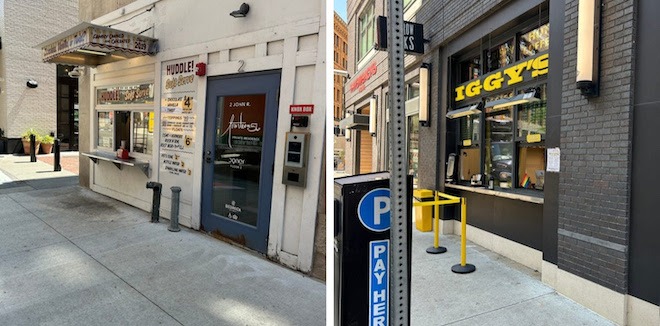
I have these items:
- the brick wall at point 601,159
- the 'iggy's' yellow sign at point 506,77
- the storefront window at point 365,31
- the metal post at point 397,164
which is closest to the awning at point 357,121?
the storefront window at point 365,31

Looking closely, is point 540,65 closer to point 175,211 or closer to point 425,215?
point 425,215

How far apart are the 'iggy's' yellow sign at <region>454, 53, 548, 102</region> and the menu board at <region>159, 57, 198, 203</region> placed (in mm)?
3785

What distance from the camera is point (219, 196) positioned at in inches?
191

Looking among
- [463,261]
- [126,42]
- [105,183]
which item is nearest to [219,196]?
[126,42]

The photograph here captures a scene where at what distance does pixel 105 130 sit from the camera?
24.2 ft

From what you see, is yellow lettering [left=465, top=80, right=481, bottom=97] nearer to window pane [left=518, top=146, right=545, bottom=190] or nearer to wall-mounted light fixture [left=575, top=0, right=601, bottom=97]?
window pane [left=518, top=146, right=545, bottom=190]

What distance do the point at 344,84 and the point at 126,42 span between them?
10.3m

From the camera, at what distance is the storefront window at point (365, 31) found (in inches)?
486

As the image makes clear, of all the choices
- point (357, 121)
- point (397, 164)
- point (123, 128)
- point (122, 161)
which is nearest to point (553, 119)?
point (397, 164)

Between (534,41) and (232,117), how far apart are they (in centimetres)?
360

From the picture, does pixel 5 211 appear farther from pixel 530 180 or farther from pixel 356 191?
pixel 530 180

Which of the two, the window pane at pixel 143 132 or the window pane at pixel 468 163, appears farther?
the window pane at pixel 468 163

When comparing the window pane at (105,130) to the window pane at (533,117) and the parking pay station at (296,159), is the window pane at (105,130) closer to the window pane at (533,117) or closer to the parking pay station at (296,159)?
the parking pay station at (296,159)

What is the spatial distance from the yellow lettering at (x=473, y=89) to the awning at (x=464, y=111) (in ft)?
0.71
